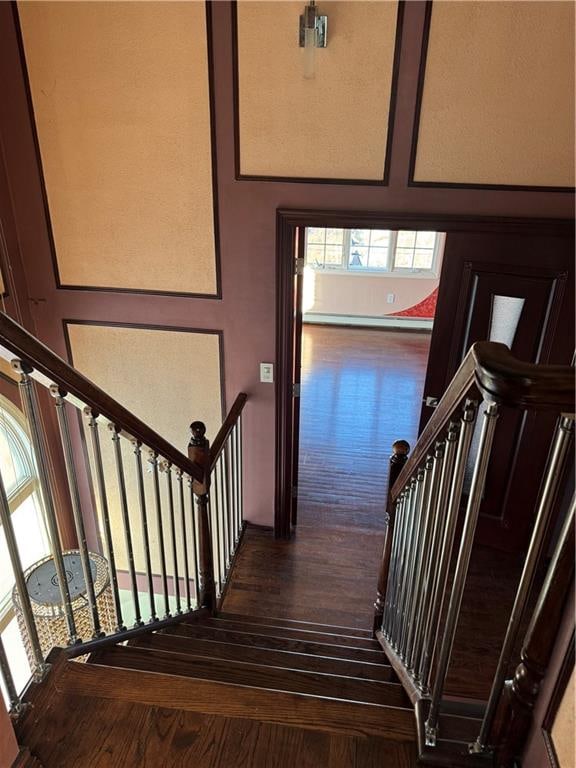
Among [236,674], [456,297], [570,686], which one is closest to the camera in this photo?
[570,686]

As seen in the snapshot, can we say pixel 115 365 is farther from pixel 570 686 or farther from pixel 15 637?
pixel 570 686

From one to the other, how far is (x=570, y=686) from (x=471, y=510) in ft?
1.17

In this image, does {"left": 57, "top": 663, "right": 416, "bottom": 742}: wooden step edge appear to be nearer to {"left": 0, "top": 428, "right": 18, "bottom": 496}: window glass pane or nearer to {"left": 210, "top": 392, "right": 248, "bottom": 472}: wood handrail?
{"left": 210, "top": 392, "right": 248, "bottom": 472}: wood handrail

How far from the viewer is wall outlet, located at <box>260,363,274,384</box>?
11.4 feet

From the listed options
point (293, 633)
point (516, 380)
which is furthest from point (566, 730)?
point (293, 633)

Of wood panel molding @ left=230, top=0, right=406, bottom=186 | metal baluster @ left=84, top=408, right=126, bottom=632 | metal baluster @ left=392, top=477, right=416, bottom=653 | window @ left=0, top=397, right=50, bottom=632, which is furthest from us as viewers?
window @ left=0, top=397, right=50, bottom=632

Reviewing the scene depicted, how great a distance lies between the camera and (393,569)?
2316mm

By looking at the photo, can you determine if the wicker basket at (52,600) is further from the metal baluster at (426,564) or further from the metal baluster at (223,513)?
the metal baluster at (426,564)

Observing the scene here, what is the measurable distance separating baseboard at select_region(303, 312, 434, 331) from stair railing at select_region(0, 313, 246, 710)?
16.6ft

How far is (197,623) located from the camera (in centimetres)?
267

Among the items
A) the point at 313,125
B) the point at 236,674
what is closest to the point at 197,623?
the point at 236,674

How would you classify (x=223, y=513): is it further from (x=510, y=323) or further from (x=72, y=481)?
(x=510, y=323)

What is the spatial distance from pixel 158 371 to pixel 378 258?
5.38m

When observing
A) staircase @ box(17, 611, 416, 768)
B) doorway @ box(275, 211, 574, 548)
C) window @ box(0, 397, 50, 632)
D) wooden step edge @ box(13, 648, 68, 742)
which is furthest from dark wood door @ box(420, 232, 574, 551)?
window @ box(0, 397, 50, 632)
